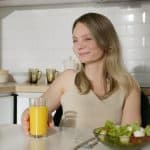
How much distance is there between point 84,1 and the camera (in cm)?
315

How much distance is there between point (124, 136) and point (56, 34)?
90.4 inches

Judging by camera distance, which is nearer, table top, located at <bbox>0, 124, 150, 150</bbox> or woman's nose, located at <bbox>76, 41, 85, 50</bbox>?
table top, located at <bbox>0, 124, 150, 150</bbox>

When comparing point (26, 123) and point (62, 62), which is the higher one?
point (62, 62)

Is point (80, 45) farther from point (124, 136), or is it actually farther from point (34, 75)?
point (34, 75)

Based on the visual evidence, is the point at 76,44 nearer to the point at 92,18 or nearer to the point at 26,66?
the point at 92,18

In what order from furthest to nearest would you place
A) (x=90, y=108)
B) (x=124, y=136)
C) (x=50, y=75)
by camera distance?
(x=50, y=75), (x=90, y=108), (x=124, y=136)

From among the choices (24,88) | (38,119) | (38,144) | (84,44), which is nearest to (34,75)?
(24,88)

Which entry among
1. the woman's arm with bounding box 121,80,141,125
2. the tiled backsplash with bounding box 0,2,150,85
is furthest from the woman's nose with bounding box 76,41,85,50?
the tiled backsplash with bounding box 0,2,150,85

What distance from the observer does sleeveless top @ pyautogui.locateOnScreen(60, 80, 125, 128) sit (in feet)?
5.61

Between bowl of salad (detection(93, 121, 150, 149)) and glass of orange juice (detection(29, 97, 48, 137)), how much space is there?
0.87 feet

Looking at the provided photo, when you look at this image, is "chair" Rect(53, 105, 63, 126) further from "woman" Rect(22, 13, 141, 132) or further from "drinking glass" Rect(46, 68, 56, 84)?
"drinking glass" Rect(46, 68, 56, 84)

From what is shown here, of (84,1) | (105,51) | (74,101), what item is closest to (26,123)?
(74,101)

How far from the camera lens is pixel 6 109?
2.83 metres

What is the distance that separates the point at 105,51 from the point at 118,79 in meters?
0.16
